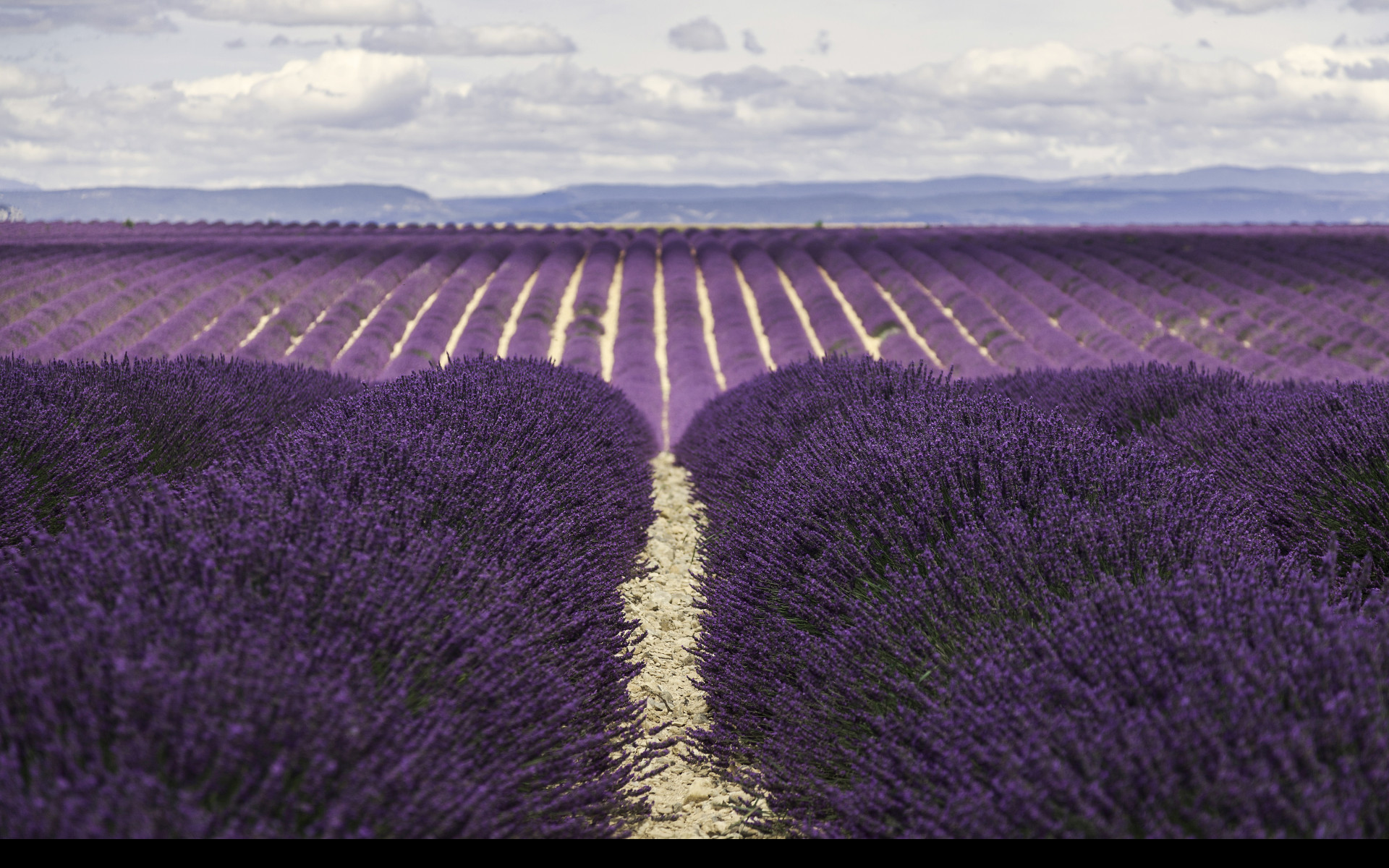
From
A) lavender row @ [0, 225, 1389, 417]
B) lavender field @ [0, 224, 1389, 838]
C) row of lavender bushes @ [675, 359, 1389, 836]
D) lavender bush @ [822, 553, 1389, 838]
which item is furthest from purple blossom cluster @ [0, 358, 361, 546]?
lavender row @ [0, 225, 1389, 417]

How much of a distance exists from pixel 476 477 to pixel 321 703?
4.61ft

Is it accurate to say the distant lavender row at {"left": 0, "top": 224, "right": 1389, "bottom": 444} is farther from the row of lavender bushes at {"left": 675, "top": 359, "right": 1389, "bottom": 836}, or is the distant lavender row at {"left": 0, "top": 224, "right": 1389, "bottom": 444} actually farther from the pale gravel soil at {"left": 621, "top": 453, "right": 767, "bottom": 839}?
the row of lavender bushes at {"left": 675, "top": 359, "right": 1389, "bottom": 836}

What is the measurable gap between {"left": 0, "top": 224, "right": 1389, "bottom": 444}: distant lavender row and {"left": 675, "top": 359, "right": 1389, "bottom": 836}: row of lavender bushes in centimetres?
Result: 639

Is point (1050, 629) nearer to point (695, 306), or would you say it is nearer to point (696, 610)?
point (696, 610)

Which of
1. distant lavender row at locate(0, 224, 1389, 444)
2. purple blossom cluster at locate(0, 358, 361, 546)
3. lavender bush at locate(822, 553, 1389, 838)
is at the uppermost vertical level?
distant lavender row at locate(0, 224, 1389, 444)

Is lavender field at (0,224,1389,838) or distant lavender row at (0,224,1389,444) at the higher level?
distant lavender row at (0,224,1389,444)

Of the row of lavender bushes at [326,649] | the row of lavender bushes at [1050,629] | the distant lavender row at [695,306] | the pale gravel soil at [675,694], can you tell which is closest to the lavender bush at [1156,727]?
the row of lavender bushes at [1050,629]

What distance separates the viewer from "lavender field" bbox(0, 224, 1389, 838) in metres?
1.55

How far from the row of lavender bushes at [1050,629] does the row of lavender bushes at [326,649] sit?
1.79 ft

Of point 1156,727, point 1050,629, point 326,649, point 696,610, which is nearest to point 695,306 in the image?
point 696,610

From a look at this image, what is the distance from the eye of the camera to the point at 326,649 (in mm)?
1815

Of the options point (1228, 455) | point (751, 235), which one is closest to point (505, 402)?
point (1228, 455)

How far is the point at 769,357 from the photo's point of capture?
541 inches

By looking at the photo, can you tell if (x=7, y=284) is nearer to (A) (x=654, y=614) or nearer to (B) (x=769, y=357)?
(B) (x=769, y=357)
